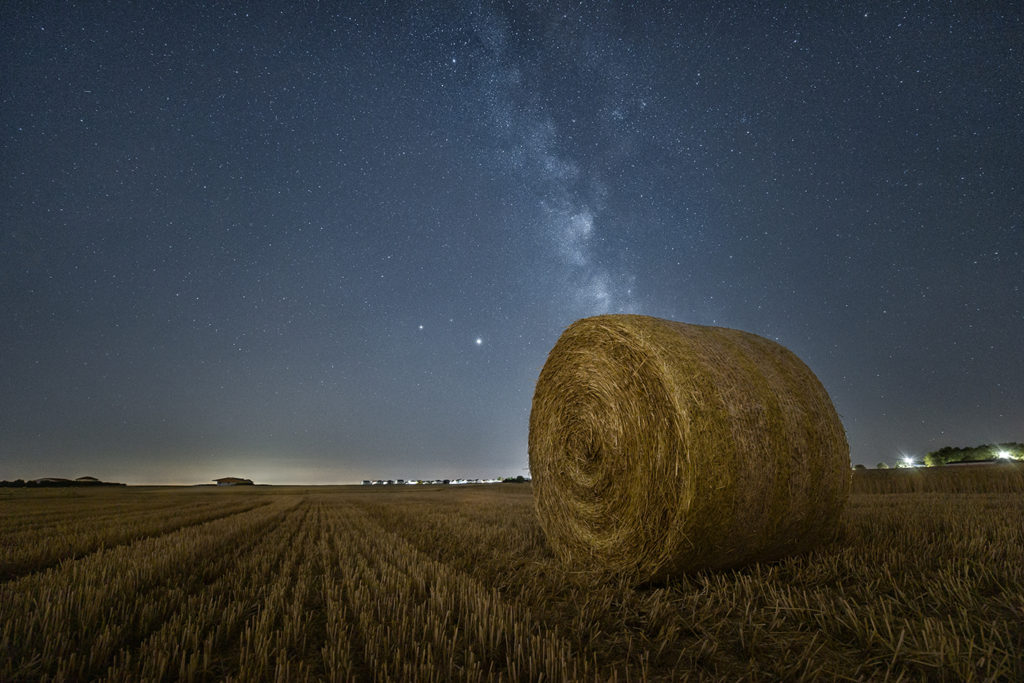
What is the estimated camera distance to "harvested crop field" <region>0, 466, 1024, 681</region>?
2453 mm

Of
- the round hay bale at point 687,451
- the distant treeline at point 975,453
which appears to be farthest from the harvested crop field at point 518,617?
the distant treeline at point 975,453

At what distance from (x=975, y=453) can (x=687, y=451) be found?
47.3m

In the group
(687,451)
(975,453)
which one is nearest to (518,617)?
(687,451)

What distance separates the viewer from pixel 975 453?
36.9m

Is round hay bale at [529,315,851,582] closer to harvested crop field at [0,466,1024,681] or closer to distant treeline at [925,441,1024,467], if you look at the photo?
harvested crop field at [0,466,1024,681]

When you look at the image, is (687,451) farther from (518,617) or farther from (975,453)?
(975,453)

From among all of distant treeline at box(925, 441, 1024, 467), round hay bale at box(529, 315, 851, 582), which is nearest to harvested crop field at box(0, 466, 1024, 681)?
round hay bale at box(529, 315, 851, 582)

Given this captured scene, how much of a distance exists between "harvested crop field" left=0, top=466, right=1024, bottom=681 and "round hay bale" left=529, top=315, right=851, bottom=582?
350 mm

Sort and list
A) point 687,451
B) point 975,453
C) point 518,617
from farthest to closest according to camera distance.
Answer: point 975,453
point 687,451
point 518,617

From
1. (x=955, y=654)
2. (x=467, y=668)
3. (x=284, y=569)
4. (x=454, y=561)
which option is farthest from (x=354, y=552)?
(x=955, y=654)

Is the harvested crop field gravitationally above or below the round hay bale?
below

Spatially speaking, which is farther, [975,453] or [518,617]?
[975,453]

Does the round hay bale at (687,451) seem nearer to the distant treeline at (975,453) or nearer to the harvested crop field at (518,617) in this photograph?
the harvested crop field at (518,617)

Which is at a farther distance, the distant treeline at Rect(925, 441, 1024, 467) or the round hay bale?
the distant treeline at Rect(925, 441, 1024, 467)
